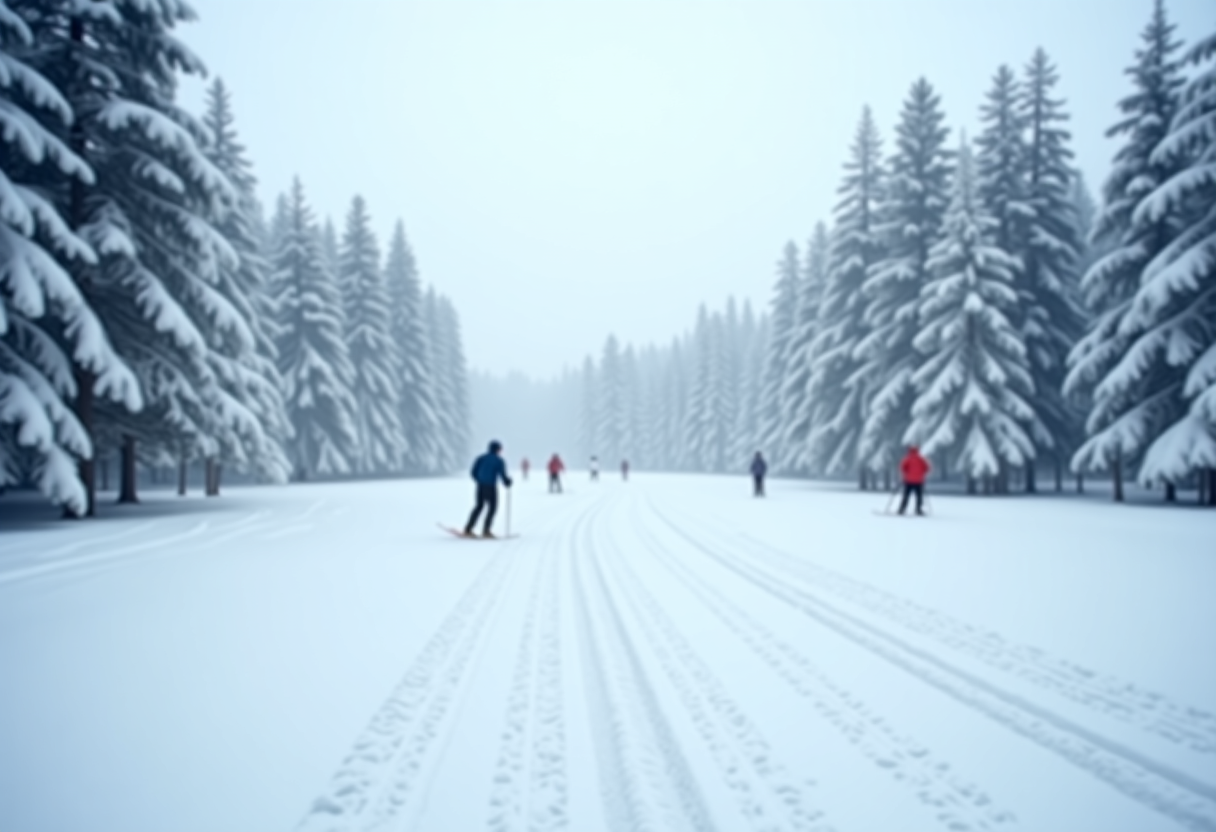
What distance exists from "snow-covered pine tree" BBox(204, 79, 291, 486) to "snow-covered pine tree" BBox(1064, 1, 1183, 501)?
82.3 feet

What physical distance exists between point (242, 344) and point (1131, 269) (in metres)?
27.6

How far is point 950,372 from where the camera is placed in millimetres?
24156

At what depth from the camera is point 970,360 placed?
24.7 m

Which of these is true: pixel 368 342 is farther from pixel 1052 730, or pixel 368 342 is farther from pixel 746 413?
pixel 1052 730

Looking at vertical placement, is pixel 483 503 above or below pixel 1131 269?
below

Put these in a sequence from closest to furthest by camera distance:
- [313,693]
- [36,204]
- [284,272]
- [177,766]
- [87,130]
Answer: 1. [177,766]
2. [313,693]
3. [36,204]
4. [87,130]
5. [284,272]

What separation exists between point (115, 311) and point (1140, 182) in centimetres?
3053

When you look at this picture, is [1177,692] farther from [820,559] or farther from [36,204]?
[36,204]

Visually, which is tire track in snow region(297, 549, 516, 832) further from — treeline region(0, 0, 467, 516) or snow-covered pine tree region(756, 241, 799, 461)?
snow-covered pine tree region(756, 241, 799, 461)

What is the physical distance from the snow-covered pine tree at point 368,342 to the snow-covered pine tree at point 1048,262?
115ft

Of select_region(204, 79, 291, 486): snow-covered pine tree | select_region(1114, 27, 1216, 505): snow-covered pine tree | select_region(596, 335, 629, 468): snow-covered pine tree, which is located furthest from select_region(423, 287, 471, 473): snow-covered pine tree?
select_region(1114, 27, 1216, 505): snow-covered pine tree

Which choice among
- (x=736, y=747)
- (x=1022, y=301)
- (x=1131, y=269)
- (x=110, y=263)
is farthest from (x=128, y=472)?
(x=1022, y=301)

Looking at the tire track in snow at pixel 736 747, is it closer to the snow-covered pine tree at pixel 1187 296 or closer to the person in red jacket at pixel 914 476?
the person in red jacket at pixel 914 476

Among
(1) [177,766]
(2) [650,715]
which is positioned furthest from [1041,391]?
(1) [177,766]
